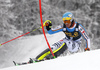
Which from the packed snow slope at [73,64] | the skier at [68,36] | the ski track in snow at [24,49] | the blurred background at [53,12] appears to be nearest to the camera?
the packed snow slope at [73,64]

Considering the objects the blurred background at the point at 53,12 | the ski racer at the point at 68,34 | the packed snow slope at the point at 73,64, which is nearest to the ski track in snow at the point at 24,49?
the blurred background at the point at 53,12

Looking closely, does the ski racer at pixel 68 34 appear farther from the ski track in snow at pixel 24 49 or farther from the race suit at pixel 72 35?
the ski track in snow at pixel 24 49

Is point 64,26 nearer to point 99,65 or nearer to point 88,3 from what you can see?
point 99,65

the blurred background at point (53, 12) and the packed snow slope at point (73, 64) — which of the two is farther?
the blurred background at point (53, 12)

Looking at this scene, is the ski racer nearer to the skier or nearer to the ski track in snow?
the skier

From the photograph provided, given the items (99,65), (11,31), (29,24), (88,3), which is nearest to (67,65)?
(99,65)

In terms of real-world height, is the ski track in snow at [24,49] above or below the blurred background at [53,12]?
below

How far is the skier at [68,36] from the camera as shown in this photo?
416 centimetres

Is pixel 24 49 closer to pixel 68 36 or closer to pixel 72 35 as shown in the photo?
pixel 68 36

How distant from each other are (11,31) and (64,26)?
10.2 ft

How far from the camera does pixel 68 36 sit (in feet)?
15.0

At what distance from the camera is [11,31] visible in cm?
673

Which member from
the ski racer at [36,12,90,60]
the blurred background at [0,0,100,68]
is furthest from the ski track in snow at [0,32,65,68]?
the ski racer at [36,12,90,60]

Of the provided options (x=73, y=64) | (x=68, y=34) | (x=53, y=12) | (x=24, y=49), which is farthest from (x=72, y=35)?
(x=53, y=12)
